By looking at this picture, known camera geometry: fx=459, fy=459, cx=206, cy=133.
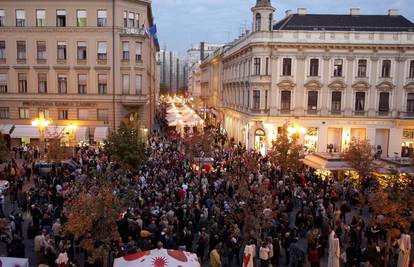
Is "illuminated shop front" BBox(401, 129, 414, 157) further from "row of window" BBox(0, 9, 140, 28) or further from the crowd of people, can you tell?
"row of window" BBox(0, 9, 140, 28)

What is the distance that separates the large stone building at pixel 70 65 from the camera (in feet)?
148

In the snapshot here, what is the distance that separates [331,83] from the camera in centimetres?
4569

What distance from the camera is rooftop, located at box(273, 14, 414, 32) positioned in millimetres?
47156

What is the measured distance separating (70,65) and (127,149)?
63.8 feet

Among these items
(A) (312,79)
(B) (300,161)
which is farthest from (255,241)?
(A) (312,79)

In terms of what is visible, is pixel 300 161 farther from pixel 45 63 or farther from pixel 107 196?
pixel 45 63

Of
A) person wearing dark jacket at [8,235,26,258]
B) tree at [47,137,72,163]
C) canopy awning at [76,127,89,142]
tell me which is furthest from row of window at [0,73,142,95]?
person wearing dark jacket at [8,235,26,258]

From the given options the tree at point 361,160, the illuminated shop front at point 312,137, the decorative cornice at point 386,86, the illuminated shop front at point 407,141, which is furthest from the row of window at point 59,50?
the illuminated shop front at point 407,141

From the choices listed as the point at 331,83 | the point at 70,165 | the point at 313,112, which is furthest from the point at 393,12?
the point at 70,165

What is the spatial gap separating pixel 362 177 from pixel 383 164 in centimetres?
191

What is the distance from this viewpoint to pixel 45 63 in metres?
45.5

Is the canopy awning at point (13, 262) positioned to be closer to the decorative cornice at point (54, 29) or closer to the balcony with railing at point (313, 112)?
the decorative cornice at point (54, 29)

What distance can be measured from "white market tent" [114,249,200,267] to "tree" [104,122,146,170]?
16614mm

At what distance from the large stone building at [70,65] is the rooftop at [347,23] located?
16.2 metres
